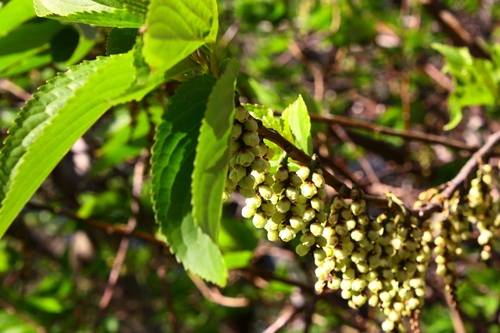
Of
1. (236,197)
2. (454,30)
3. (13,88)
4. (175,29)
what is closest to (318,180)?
(175,29)

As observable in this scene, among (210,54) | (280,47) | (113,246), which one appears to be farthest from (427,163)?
(210,54)

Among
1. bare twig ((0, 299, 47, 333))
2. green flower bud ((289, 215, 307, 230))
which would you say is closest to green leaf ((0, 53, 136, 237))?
green flower bud ((289, 215, 307, 230))

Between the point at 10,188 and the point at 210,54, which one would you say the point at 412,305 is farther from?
the point at 10,188

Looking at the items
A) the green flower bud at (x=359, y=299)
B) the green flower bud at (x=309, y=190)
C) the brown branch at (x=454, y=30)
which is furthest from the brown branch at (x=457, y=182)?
the brown branch at (x=454, y=30)

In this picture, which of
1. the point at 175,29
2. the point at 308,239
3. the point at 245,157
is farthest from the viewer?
the point at 308,239

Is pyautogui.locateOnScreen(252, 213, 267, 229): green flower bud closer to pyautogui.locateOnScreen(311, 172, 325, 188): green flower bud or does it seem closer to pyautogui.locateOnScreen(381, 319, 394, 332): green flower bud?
pyautogui.locateOnScreen(311, 172, 325, 188): green flower bud

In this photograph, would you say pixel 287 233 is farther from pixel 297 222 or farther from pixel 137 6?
pixel 137 6

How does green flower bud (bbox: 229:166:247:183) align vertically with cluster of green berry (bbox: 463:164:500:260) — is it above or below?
above
